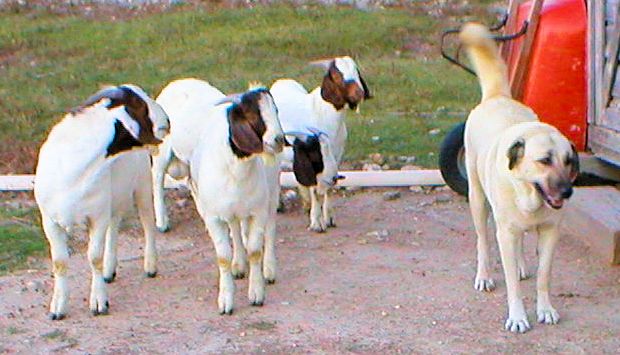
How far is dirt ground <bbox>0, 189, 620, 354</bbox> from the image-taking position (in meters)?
7.29

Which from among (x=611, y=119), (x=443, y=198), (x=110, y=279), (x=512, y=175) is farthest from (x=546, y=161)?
(x=443, y=198)

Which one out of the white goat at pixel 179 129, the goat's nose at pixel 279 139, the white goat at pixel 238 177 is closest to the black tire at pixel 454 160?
the white goat at pixel 179 129

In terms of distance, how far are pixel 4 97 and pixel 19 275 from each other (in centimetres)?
729

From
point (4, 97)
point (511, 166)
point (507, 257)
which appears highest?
point (511, 166)

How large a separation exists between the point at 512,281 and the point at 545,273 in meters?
0.19

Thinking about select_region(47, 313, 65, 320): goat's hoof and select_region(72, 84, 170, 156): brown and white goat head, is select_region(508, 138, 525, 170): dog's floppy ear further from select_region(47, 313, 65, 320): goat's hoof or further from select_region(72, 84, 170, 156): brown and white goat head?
select_region(47, 313, 65, 320): goat's hoof

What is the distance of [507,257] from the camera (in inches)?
295

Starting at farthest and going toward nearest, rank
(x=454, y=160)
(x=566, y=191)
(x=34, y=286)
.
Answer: (x=454, y=160)
(x=34, y=286)
(x=566, y=191)

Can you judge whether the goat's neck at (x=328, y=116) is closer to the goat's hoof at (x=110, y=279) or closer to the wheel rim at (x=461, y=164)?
the wheel rim at (x=461, y=164)

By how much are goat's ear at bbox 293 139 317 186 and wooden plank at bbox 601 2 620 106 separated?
85.6 inches

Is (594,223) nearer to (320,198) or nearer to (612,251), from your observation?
(612,251)

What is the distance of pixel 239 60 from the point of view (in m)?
17.8

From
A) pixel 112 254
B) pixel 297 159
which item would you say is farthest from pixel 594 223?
pixel 112 254

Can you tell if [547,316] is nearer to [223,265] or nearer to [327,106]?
[223,265]
